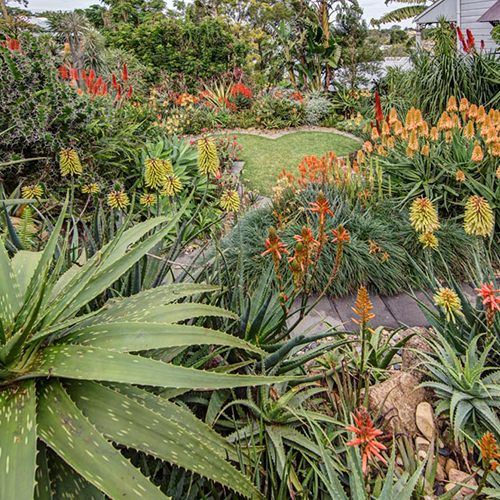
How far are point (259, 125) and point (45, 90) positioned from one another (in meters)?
7.56

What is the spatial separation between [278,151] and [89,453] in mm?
8518

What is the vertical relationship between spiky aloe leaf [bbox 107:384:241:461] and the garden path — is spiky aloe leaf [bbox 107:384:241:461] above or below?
above

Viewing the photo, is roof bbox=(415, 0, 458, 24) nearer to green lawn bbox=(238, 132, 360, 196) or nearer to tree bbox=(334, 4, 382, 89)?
tree bbox=(334, 4, 382, 89)

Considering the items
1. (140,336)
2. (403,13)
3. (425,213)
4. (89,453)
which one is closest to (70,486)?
(89,453)

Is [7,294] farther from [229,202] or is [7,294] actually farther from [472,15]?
[472,15]

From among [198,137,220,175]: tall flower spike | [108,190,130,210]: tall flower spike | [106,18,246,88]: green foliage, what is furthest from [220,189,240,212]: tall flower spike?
[106,18,246,88]: green foliage

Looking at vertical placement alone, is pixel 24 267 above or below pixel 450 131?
below

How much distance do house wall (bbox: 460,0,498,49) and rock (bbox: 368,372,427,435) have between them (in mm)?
14237

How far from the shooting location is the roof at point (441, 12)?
14602mm

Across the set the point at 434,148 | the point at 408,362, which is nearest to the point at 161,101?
the point at 434,148

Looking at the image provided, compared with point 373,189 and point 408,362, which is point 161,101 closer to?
point 373,189

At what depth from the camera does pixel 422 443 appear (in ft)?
5.31

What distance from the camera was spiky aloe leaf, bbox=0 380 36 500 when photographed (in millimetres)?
794

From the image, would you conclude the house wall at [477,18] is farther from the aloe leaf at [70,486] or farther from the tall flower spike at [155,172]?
the aloe leaf at [70,486]
